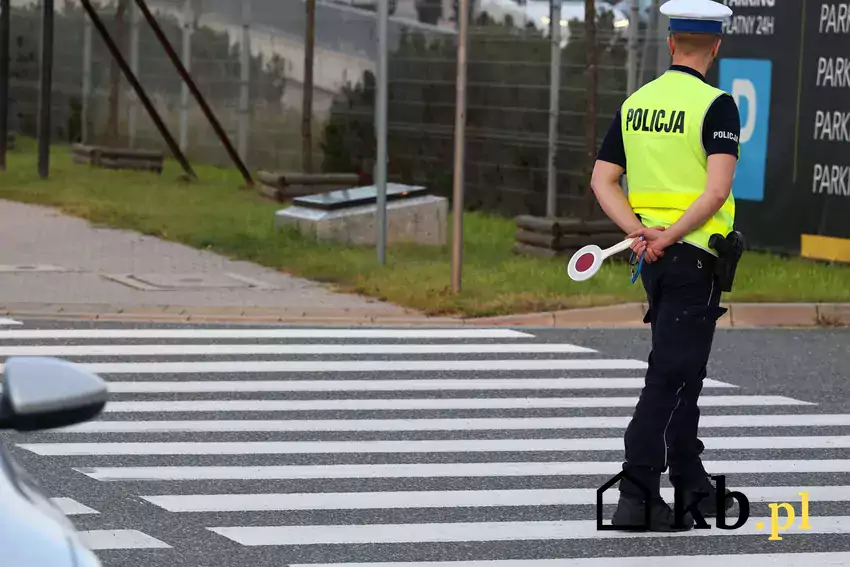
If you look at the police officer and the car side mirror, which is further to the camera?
the police officer

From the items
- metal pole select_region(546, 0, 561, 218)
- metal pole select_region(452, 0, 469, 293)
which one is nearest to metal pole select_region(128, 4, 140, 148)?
metal pole select_region(546, 0, 561, 218)

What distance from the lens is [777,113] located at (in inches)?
701

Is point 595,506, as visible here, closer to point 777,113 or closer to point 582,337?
point 582,337

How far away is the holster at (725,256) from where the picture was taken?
6492 mm

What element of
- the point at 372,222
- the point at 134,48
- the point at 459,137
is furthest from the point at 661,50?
the point at 134,48

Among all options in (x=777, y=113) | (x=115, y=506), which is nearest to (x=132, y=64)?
(x=777, y=113)

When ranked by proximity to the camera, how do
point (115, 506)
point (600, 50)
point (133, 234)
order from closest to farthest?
point (115, 506)
point (133, 234)
point (600, 50)

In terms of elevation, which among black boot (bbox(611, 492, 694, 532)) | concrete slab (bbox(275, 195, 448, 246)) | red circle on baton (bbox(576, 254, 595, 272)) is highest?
red circle on baton (bbox(576, 254, 595, 272))

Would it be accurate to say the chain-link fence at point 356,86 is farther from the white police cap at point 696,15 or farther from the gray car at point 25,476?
the gray car at point 25,476

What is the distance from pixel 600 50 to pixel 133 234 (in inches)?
229

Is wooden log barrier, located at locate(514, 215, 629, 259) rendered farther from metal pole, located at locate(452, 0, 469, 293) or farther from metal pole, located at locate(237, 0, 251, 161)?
metal pole, located at locate(237, 0, 251, 161)

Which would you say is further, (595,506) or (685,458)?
(595,506)

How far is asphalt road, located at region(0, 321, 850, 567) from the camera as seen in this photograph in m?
6.67

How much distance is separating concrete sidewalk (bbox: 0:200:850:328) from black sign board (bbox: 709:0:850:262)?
3838 millimetres
